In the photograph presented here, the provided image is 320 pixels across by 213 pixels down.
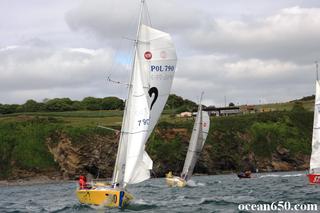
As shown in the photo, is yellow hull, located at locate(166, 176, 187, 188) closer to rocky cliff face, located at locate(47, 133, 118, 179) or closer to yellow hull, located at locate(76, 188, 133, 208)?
yellow hull, located at locate(76, 188, 133, 208)

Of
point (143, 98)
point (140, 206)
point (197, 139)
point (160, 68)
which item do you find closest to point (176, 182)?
point (197, 139)

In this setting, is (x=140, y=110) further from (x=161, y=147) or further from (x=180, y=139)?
(x=180, y=139)

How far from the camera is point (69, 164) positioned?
100812 mm

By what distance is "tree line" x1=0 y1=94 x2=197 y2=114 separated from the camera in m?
166

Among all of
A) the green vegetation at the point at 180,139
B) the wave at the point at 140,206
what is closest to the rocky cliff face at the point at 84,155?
the green vegetation at the point at 180,139

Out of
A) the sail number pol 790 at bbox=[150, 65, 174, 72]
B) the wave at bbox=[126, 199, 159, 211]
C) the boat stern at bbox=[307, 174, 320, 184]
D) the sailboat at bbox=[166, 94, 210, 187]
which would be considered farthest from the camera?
the sailboat at bbox=[166, 94, 210, 187]

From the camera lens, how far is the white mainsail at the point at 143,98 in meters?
36.2

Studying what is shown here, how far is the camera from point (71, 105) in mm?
176250

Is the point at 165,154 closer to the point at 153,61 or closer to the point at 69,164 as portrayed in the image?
the point at 69,164

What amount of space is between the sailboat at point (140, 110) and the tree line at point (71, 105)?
119 meters

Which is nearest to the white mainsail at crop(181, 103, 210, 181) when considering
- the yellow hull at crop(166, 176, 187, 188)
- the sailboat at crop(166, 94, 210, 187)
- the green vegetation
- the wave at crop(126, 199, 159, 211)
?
the sailboat at crop(166, 94, 210, 187)

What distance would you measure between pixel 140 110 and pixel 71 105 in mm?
142217

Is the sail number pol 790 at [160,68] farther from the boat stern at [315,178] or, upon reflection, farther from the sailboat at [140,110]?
the boat stern at [315,178]

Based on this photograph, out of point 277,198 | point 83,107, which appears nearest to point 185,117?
point 83,107
